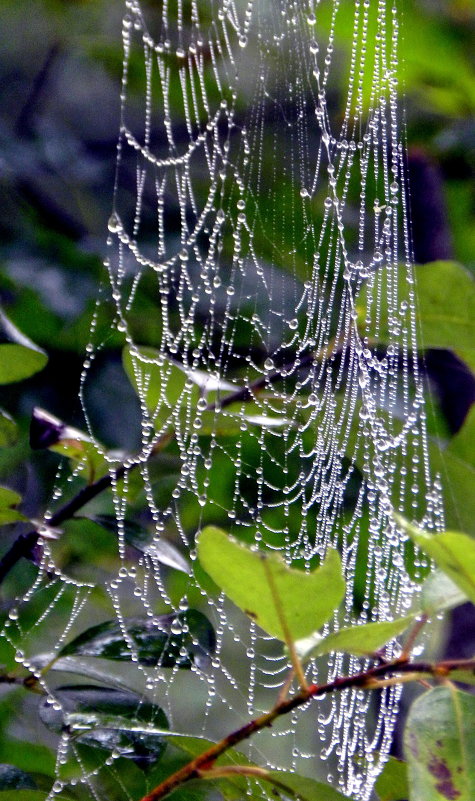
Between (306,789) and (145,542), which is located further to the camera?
(145,542)

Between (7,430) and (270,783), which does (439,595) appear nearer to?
(270,783)

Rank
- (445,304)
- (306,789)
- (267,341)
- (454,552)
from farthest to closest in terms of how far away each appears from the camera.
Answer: (267,341) → (445,304) → (306,789) → (454,552)

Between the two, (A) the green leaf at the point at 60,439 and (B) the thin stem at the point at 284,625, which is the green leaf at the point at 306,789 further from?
(A) the green leaf at the point at 60,439

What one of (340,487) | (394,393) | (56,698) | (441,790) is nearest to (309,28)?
(394,393)

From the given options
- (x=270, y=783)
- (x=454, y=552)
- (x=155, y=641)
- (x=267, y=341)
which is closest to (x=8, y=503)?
(x=155, y=641)

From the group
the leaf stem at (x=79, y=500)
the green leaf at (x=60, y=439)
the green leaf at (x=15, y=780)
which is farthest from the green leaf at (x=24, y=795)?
the green leaf at (x=60, y=439)

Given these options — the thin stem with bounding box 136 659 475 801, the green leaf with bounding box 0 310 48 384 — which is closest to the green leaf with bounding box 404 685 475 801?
the thin stem with bounding box 136 659 475 801
